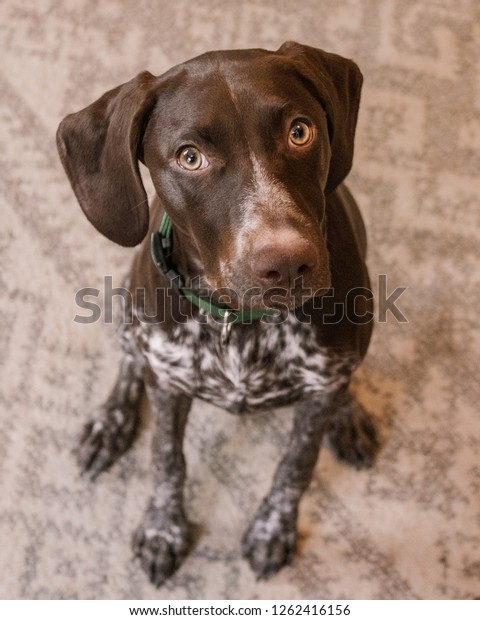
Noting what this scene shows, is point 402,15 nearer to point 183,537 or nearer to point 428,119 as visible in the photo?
point 428,119

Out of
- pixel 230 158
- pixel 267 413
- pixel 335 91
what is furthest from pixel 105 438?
pixel 335 91

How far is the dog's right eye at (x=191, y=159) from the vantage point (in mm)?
1688

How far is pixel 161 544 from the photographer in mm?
2490

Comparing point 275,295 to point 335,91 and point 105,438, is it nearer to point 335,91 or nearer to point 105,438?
point 335,91

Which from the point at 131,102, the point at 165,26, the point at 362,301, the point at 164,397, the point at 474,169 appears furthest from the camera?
the point at 165,26

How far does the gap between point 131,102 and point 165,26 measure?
6.33 feet

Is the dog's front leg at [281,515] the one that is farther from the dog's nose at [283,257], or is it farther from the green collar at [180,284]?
the dog's nose at [283,257]

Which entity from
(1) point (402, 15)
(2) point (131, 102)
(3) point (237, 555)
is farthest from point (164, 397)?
(1) point (402, 15)

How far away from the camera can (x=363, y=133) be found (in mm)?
3244

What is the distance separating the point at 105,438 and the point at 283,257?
1373mm

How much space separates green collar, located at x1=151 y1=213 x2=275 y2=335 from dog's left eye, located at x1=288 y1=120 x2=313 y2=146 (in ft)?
1.43

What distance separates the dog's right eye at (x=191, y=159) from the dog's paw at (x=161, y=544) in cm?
131

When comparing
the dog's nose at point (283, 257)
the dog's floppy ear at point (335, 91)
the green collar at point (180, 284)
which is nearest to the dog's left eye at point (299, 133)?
the dog's floppy ear at point (335, 91)

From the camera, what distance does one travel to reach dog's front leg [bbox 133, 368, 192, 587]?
2400 millimetres
